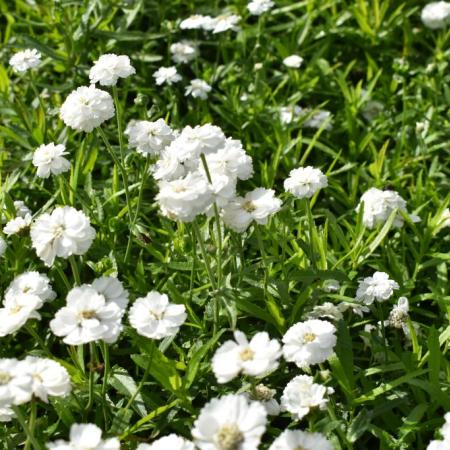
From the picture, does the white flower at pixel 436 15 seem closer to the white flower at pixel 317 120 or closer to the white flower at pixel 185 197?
the white flower at pixel 317 120

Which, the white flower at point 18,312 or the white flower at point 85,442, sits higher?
the white flower at point 18,312

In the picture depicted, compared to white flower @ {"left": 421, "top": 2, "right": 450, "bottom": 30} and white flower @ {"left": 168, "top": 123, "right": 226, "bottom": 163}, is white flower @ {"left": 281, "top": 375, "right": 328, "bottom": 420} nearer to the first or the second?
white flower @ {"left": 168, "top": 123, "right": 226, "bottom": 163}

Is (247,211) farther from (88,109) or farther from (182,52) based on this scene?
(182,52)

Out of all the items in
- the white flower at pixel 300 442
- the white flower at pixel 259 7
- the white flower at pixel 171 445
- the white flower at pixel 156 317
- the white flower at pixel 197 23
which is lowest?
the white flower at pixel 171 445

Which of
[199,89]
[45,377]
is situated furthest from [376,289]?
[199,89]

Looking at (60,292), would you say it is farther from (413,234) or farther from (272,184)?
(413,234)

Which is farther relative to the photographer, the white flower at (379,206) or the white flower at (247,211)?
the white flower at (379,206)

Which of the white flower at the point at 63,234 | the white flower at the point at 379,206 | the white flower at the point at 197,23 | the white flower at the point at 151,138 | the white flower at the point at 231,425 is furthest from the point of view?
the white flower at the point at 197,23

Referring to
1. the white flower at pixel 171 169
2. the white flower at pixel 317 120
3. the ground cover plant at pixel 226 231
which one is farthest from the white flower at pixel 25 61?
the white flower at pixel 171 169
